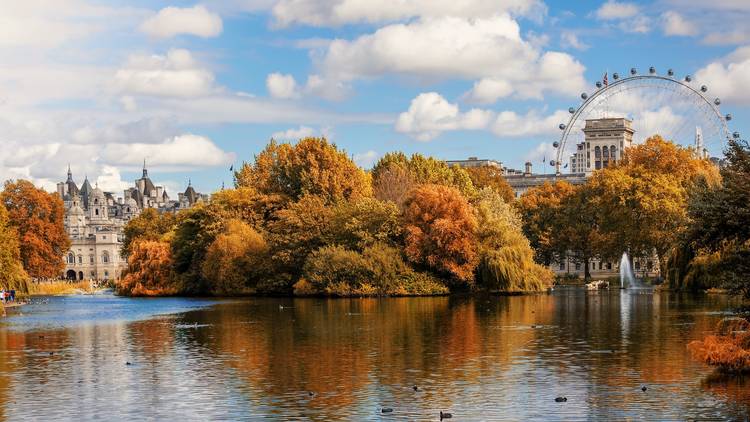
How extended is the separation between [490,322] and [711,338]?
2023 centimetres

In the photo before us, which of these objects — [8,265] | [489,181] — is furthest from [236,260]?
[489,181]

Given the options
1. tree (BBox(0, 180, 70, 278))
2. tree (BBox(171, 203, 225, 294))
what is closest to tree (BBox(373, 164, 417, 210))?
tree (BBox(171, 203, 225, 294))

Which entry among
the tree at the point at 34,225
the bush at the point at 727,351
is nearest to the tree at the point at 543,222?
the tree at the point at 34,225

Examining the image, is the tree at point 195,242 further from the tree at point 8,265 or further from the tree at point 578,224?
the tree at point 578,224

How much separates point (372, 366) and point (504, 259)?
43.1 m

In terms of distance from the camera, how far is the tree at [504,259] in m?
77.3

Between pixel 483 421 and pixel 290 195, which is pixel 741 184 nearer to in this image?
pixel 483 421

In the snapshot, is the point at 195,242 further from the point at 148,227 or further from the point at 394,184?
the point at 148,227

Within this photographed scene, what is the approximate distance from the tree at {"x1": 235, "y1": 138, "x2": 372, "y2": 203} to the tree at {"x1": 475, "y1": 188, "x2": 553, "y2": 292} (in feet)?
49.0

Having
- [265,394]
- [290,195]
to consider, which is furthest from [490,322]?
[290,195]

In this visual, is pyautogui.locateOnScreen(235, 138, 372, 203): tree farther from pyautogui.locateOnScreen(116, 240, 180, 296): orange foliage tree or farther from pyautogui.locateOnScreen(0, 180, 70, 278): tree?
pyautogui.locateOnScreen(0, 180, 70, 278): tree

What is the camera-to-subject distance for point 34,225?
11925cm

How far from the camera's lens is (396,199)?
91.8 metres

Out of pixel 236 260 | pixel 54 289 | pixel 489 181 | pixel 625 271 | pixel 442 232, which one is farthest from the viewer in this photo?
pixel 489 181
